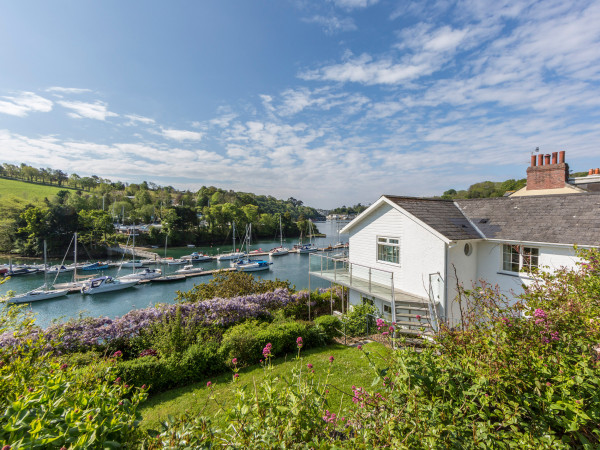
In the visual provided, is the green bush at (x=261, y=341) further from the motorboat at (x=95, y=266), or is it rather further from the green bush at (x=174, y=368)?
the motorboat at (x=95, y=266)

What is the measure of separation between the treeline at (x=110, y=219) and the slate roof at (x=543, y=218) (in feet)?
237

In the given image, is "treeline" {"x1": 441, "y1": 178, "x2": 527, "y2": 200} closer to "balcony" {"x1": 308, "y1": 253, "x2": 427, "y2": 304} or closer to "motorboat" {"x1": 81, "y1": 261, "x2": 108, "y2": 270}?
"balcony" {"x1": 308, "y1": 253, "x2": 427, "y2": 304}

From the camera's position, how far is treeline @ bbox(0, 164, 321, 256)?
53.8 meters

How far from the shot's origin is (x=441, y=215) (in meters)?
11.4

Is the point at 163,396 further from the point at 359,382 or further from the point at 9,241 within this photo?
the point at 9,241

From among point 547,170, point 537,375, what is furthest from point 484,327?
point 547,170

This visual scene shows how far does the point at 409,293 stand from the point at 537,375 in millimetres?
8853

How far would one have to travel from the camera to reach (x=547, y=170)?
13.6 m

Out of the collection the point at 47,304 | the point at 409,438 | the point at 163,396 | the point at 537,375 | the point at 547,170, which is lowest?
the point at 47,304

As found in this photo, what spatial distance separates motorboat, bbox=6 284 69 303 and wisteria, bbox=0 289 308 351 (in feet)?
89.9

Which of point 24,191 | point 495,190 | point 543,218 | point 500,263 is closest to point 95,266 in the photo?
point 500,263

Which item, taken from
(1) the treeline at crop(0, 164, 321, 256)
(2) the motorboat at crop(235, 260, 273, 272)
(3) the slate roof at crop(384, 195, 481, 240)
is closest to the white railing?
(3) the slate roof at crop(384, 195, 481, 240)

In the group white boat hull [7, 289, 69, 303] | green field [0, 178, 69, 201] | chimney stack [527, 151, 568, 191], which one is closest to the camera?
chimney stack [527, 151, 568, 191]

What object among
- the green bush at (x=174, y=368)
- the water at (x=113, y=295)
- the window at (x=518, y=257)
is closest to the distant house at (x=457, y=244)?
the window at (x=518, y=257)
